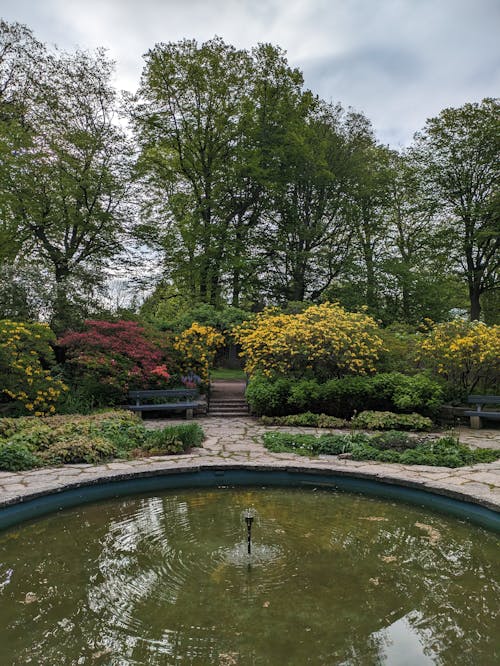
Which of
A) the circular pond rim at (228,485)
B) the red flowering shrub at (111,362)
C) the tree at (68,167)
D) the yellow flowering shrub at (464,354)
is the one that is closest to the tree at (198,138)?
the tree at (68,167)

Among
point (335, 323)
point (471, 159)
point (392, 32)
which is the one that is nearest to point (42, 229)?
point (335, 323)

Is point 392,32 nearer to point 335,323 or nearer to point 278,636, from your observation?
point 335,323

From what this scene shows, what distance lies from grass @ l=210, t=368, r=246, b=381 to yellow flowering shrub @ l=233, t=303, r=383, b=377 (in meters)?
5.83

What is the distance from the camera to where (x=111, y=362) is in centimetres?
976

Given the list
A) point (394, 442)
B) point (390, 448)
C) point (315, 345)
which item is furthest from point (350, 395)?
point (390, 448)

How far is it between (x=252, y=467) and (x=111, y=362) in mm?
5373

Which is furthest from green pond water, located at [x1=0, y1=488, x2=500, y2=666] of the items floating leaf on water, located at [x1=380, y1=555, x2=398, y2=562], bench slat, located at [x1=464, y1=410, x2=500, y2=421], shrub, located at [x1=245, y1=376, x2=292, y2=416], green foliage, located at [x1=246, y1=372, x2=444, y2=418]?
bench slat, located at [x1=464, y1=410, x2=500, y2=421]

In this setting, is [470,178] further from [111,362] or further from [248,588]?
[248,588]

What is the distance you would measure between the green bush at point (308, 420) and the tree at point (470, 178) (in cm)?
1346

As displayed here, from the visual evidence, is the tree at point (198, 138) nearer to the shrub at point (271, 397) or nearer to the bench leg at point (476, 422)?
the shrub at point (271, 397)

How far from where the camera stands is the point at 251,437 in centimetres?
773

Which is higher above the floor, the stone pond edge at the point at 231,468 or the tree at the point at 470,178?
the tree at the point at 470,178

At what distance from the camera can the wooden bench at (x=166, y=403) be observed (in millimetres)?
9664

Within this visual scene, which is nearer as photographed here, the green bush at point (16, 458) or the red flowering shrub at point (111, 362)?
the green bush at point (16, 458)
